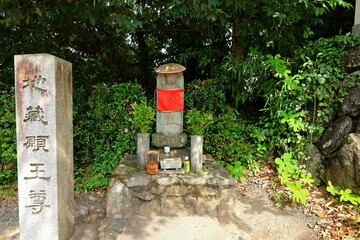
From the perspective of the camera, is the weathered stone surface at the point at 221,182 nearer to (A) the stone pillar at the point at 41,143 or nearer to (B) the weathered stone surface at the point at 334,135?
(A) the stone pillar at the point at 41,143

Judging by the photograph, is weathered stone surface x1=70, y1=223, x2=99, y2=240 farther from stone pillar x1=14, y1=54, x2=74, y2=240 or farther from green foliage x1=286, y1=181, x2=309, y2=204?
green foliage x1=286, y1=181, x2=309, y2=204

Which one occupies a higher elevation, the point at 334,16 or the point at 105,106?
the point at 334,16

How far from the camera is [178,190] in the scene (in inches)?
146

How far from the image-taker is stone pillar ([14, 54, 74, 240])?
8.38 feet

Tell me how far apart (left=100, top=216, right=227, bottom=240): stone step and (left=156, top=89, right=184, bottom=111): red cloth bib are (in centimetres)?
227

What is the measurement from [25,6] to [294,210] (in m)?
5.86

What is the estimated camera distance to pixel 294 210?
394 cm

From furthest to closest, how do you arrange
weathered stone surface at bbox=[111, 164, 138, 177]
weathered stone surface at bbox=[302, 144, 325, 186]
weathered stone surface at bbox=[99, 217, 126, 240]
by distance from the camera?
weathered stone surface at bbox=[302, 144, 325, 186], weathered stone surface at bbox=[111, 164, 138, 177], weathered stone surface at bbox=[99, 217, 126, 240]

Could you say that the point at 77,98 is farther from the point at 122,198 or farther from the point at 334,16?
the point at 334,16

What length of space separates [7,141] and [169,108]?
343 centimetres

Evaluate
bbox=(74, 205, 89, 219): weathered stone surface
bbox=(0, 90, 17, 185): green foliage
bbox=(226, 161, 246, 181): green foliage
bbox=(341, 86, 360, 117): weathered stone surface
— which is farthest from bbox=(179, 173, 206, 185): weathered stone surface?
bbox=(0, 90, 17, 185): green foliage

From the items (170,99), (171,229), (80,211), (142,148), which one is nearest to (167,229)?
(171,229)

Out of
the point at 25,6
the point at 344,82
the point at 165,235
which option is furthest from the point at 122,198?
the point at 344,82

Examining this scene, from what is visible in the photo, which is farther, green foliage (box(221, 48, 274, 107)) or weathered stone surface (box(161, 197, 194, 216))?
green foliage (box(221, 48, 274, 107))
